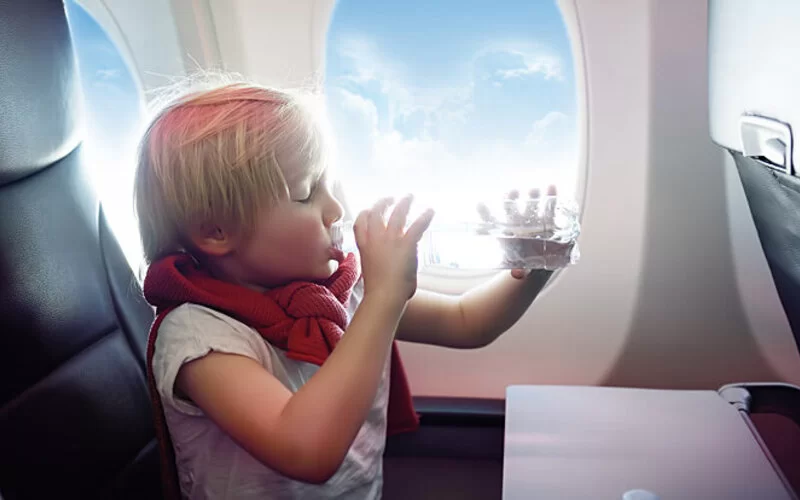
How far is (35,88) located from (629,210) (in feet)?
3.17

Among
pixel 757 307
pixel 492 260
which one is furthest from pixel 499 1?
pixel 757 307

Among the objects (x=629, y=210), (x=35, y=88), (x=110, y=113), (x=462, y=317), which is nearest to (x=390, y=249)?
(x=462, y=317)

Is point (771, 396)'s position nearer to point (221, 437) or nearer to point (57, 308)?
point (221, 437)

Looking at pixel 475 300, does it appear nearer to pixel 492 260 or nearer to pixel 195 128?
pixel 492 260

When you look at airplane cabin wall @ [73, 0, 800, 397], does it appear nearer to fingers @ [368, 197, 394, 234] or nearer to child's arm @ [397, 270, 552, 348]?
child's arm @ [397, 270, 552, 348]

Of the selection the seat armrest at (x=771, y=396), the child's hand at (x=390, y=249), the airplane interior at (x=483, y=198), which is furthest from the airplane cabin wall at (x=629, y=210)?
Answer: the child's hand at (x=390, y=249)

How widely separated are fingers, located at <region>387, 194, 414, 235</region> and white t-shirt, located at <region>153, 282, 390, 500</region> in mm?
230

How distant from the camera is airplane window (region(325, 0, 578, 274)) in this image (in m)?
1.33

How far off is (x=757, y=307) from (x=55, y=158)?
1.19m

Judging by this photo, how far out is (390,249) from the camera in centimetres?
94

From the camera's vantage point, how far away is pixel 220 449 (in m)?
1.04

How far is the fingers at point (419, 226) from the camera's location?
0.94m

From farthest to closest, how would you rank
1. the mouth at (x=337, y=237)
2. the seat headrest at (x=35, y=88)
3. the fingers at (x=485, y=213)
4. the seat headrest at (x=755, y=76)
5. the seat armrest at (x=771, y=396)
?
the seat armrest at (x=771, y=396) < the fingers at (x=485, y=213) < the mouth at (x=337, y=237) < the seat headrest at (x=35, y=88) < the seat headrest at (x=755, y=76)

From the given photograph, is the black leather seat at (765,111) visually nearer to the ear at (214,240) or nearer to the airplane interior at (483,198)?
the airplane interior at (483,198)
